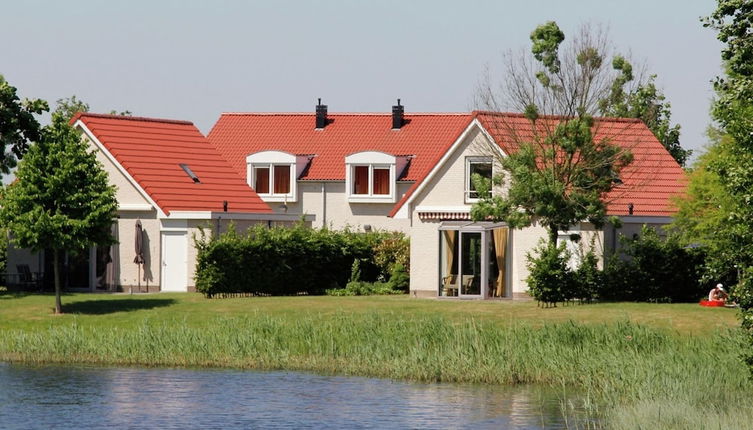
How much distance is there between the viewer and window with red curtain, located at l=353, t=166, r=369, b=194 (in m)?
65.1

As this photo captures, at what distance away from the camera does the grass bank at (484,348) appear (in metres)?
25.6

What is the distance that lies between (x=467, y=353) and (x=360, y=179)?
34.2m

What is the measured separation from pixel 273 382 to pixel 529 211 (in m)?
15.3

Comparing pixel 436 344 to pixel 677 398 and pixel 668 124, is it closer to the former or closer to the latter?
pixel 677 398

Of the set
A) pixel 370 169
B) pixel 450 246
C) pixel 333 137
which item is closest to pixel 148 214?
pixel 450 246

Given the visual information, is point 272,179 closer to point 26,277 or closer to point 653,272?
point 26,277

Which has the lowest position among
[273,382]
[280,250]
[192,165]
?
[273,382]

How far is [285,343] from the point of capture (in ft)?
111

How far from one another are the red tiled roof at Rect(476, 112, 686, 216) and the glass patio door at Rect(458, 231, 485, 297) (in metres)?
3.33

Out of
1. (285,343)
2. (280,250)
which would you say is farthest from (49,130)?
(285,343)

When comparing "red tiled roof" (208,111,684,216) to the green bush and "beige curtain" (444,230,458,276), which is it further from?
the green bush

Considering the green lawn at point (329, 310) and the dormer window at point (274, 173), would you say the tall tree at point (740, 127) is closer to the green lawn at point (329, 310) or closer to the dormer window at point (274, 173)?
the green lawn at point (329, 310)

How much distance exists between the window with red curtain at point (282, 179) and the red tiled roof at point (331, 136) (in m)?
0.80

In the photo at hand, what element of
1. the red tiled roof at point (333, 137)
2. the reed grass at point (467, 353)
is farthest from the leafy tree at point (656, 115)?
the reed grass at point (467, 353)
